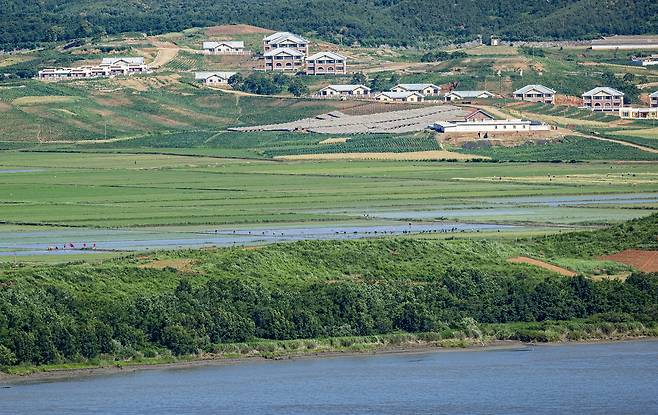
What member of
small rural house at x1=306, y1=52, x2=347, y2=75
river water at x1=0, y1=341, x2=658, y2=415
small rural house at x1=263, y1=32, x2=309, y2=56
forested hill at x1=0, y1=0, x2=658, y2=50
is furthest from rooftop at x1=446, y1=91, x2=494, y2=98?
river water at x1=0, y1=341, x2=658, y2=415

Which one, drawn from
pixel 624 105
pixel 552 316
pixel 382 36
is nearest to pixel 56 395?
pixel 552 316

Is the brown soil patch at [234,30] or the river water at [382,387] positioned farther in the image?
the brown soil patch at [234,30]

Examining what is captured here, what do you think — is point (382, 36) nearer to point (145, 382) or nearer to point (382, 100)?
point (382, 100)

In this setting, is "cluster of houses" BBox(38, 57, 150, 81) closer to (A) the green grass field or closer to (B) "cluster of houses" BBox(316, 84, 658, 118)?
(B) "cluster of houses" BBox(316, 84, 658, 118)

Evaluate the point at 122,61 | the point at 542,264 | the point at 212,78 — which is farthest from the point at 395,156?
the point at 542,264

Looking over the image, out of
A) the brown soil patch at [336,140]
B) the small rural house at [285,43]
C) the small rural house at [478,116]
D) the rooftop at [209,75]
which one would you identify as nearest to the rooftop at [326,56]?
the small rural house at [285,43]

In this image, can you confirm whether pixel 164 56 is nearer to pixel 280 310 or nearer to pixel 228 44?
pixel 228 44

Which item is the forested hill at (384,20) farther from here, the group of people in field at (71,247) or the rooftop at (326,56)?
the group of people in field at (71,247)
